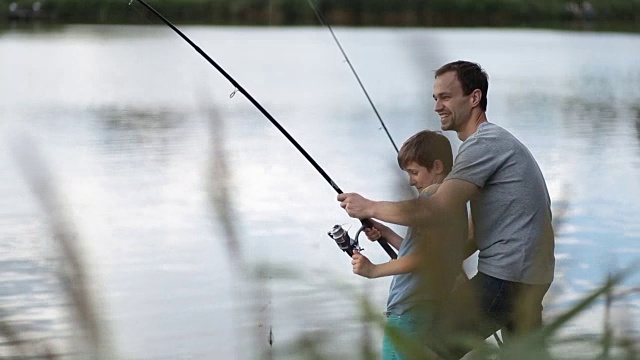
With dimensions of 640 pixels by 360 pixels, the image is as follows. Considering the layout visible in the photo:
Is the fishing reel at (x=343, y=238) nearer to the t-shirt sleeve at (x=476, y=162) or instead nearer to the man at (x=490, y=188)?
the man at (x=490, y=188)

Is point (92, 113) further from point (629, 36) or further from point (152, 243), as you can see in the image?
point (629, 36)

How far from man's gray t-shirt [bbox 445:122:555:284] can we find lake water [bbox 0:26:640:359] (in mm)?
169

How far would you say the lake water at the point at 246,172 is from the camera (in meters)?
1.08

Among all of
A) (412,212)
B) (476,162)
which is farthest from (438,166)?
(412,212)

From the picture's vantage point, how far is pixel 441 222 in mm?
1024

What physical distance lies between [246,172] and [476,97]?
482cm

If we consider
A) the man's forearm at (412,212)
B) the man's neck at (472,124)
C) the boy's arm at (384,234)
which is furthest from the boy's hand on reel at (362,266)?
the man's forearm at (412,212)

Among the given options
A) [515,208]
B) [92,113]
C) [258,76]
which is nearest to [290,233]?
[515,208]

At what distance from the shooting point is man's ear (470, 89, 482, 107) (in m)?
2.93

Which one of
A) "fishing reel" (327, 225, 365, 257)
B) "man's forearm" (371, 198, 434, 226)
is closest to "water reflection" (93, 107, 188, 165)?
"fishing reel" (327, 225, 365, 257)

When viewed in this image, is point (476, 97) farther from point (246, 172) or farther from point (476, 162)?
point (246, 172)

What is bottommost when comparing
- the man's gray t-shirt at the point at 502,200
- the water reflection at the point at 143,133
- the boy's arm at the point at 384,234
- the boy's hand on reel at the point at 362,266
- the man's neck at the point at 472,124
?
the water reflection at the point at 143,133

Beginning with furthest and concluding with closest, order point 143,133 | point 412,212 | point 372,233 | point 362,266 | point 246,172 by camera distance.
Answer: point 143,133
point 246,172
point 372,233
point 362,266
point 412,212

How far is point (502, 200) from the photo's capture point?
2787 millimetres
